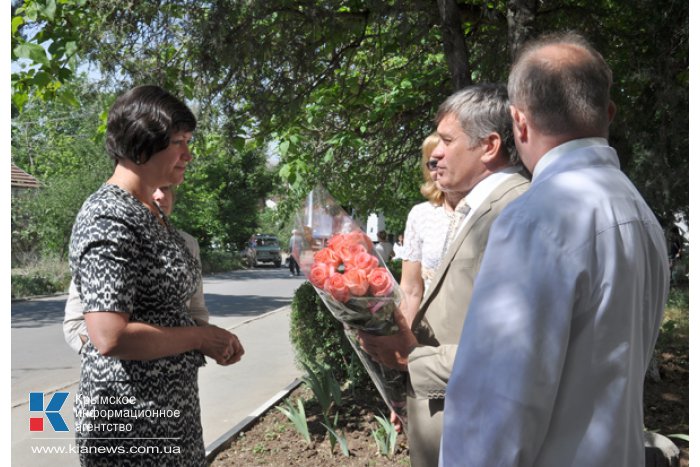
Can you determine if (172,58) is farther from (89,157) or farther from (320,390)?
(89,157)

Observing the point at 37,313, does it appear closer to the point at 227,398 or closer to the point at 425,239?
the point at 227,398

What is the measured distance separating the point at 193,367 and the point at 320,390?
3.28 m

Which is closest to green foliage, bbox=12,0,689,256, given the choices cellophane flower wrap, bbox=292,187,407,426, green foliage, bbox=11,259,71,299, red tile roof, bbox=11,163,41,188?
cellophane flower wrap, bbox=292,187,407,426

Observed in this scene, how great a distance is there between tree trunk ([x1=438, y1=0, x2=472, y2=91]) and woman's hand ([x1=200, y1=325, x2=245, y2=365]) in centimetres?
365

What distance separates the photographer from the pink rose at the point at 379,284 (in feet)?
7.61

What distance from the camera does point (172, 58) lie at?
581 centimetres

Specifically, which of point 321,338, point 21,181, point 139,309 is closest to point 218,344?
point 139,309

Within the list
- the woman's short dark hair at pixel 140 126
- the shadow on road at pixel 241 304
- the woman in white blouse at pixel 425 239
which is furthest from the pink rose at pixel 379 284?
the shadow on road at pixel 241 304

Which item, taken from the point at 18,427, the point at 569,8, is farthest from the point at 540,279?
the point at 18,427

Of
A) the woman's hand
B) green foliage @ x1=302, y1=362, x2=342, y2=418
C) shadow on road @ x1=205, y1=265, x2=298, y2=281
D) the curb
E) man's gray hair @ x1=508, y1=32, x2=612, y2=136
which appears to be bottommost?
shadow on road @ x1=205, y1=265, x2=298, y2=281

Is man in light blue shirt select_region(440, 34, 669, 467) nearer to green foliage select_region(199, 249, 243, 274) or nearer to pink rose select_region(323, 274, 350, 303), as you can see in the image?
pink rose select_region(323, 274, 350, 303)

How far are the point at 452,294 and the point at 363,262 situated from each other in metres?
0.38

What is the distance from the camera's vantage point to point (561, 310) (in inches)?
51.5

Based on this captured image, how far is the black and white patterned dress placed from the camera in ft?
6.62
